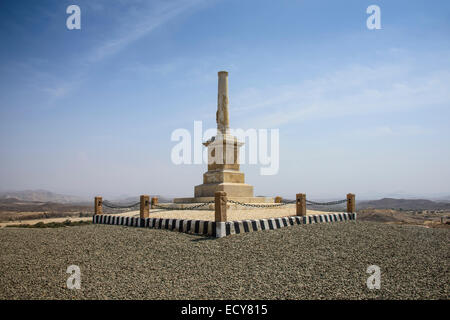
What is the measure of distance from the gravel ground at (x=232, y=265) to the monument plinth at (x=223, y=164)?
624 cm

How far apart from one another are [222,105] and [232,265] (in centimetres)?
1119

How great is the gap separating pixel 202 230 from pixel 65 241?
3.60 metres

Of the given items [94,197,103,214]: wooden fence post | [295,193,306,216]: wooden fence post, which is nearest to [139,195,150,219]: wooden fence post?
[94,197,103,214]: wooden fence post

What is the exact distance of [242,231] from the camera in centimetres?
785

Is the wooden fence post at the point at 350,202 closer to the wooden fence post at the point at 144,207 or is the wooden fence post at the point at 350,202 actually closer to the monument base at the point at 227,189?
the monument base at the point at 227,189

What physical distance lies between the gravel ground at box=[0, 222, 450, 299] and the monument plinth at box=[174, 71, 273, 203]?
6238 mm

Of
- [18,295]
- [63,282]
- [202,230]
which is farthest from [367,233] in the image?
[18,295]

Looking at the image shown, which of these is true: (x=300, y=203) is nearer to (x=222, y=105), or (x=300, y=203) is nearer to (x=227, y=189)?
(x=227, y=189)

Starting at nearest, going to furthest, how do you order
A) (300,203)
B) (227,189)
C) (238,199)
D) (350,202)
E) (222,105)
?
(300,203) → (350,202) → (238,199) → (227,189) → (222,105)

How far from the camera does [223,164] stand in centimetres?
1512

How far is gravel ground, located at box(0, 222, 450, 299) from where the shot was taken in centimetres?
442
